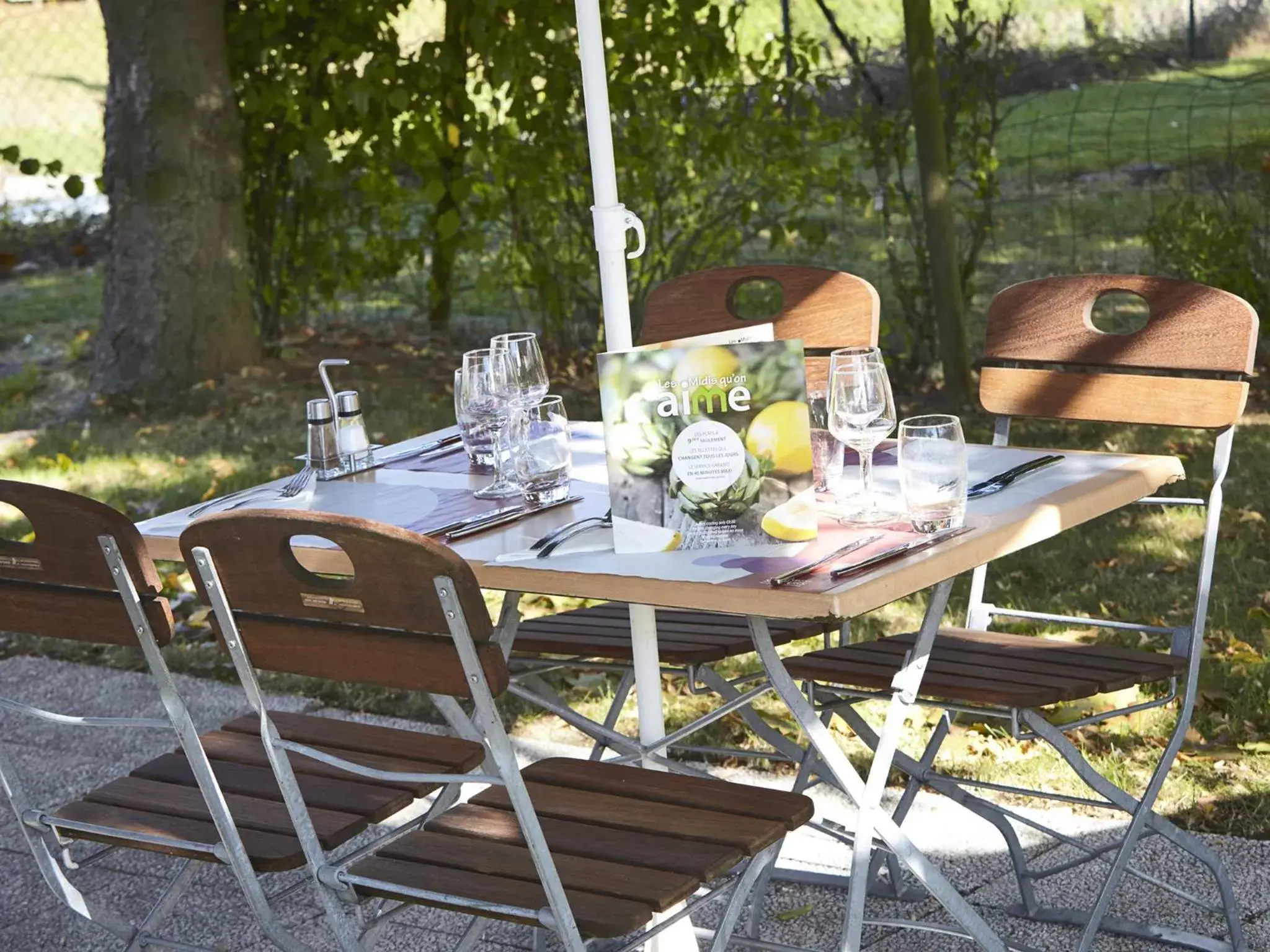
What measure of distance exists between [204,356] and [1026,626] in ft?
15.7

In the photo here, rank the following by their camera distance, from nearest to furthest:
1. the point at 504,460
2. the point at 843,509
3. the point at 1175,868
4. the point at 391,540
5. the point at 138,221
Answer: the point at 391,540
the point at 843,509
the point at 504,460
the point at 1175,868
the point at 138,221

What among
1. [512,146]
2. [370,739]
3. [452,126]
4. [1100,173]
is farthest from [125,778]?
[1100,173]

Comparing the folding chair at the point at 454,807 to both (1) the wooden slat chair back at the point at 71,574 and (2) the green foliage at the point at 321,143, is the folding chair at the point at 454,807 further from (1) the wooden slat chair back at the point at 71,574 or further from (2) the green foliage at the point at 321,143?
(2) the green foliage at the point at 321,143

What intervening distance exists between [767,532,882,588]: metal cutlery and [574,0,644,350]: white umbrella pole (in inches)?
20.7

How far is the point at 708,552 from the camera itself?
2.41m

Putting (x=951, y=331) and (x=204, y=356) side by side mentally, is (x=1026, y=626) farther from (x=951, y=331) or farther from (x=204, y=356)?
(x=204, y=356)

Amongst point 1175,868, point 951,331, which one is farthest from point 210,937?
point 951,331

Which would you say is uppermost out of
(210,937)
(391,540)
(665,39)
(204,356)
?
(665,39)

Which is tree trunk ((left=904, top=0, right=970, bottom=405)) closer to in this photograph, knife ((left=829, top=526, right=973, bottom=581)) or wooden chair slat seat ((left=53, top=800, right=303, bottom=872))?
knife ((left=829, top=526, right=973, bottom=581))

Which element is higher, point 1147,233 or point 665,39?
point 665,39

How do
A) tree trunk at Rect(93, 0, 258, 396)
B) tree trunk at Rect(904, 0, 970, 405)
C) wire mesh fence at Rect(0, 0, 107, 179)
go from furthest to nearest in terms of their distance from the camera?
wire mesh fence at Rect(0, 0, 107, 179) < tree trunk at Rect(93, 0, 258, 396) < tree trunk at Rect(904, 0, 970, 405)

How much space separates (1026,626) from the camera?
15.2 ft

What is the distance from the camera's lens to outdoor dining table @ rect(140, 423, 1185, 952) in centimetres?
223

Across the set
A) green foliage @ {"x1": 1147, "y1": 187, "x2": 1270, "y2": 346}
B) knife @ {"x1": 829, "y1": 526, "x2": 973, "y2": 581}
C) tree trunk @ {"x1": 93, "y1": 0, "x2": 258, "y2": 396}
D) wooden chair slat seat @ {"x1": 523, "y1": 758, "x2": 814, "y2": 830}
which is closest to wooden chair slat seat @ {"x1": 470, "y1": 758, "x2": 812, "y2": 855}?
wooden chair slat seat @ {"x1": 523, "y1": 758, "x2": 814, "y2": 830}
